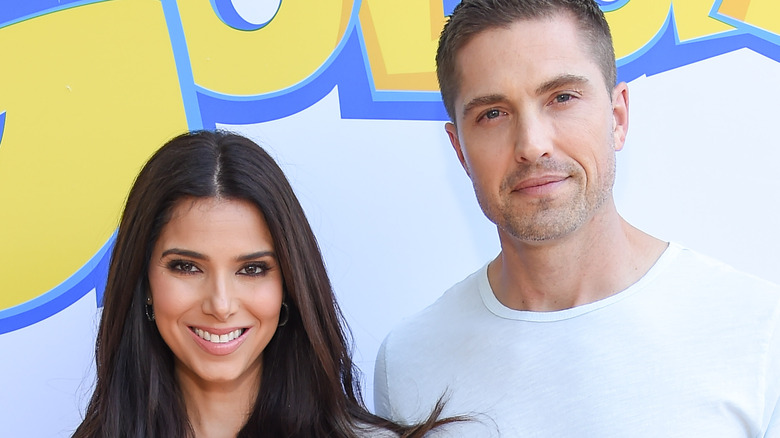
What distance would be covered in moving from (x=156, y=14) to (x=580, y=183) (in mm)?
1281

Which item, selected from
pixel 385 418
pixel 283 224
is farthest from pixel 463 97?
pixel 385 418

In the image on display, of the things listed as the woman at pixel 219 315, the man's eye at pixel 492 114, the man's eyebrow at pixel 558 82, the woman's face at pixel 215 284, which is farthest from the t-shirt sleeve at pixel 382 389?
the man's eyebrow at pixel 558 82

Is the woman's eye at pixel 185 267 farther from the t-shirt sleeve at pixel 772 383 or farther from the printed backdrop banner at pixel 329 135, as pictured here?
the t-shirt sleeve at pixel 772 383

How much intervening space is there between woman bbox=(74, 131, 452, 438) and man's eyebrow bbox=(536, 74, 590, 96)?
59 centimetres

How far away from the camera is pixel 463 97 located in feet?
5.95

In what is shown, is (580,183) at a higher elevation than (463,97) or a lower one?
lower

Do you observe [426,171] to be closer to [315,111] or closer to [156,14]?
[315,111]

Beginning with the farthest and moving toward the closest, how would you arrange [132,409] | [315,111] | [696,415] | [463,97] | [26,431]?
[315,111] → [26,431] → [132,409] → [463,97] → [696,415]

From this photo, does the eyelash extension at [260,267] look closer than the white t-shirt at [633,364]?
No

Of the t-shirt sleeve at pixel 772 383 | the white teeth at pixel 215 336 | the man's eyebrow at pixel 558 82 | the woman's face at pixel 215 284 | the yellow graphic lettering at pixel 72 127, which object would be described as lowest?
the t-shirt sleeve at pixel 772 383

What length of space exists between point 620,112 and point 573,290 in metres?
0.40

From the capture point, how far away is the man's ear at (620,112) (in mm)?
1835

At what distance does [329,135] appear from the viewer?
2.40 meters

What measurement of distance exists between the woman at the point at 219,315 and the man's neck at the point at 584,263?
34cm
